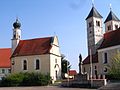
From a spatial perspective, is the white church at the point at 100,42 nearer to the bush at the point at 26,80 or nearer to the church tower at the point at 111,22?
the church tower at the point at 111,22

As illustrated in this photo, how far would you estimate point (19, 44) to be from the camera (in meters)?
64.6

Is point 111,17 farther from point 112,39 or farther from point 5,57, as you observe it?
point 5,57

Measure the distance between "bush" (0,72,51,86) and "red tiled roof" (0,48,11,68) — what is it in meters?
21.2

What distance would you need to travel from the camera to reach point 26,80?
53.4 m

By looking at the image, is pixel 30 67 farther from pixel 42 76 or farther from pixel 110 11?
pixel 110 11

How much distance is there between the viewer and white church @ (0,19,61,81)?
59062 mm

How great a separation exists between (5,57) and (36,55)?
60.4 ft

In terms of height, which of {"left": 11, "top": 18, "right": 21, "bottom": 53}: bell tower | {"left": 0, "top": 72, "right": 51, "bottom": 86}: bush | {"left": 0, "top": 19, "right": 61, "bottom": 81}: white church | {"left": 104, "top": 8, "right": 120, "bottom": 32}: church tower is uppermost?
{"left": 104, "top": 8, "right": 120, "bottom": 32}: church tower

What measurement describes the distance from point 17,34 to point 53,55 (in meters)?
10.6

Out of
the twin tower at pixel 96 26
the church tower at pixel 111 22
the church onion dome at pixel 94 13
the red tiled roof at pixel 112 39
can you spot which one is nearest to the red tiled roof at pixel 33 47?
the red tiled roof at pixel 112 39

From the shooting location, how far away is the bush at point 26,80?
52312 millimetres

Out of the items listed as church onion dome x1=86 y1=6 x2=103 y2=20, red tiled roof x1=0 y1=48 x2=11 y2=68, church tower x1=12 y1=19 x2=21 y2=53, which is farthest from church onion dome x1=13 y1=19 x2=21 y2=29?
church onion dome x1=86 y1=6 x2=103 y2=20

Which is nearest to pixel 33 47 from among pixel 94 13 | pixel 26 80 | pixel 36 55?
pixel 36 55

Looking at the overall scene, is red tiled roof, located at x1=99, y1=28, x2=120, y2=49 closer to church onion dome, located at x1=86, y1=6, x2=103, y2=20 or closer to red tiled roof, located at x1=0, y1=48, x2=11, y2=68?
church onion dome, located at x1=86, y1=6, x2=103, y2=20
